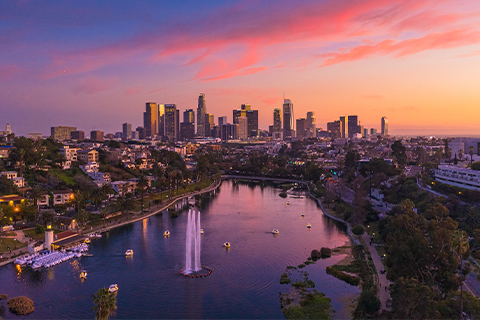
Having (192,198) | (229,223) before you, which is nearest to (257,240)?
(229,223)

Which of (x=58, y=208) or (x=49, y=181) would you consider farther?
(x=49, y=181)

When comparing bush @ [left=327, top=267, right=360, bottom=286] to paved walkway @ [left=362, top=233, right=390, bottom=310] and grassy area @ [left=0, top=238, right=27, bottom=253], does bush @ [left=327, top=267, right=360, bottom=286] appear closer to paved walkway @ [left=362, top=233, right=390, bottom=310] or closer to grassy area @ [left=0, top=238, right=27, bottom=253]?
paved walkway @ [left=362, top=233, right=390, bottom=310]

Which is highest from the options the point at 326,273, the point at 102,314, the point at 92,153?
the point at 92,153

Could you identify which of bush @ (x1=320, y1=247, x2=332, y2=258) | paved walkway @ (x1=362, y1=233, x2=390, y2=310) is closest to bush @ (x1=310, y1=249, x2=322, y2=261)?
bush @ (x1=320, y1=247, x2=332, y2=258)

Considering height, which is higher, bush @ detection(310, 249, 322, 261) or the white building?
the white building

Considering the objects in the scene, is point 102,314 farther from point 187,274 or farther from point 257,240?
point 257,240

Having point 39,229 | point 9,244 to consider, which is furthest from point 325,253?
point 9,244

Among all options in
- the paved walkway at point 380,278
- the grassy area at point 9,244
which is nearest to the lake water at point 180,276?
the paved walkway at point 380,278

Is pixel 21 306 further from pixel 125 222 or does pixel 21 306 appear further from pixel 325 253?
pixel 325 253
